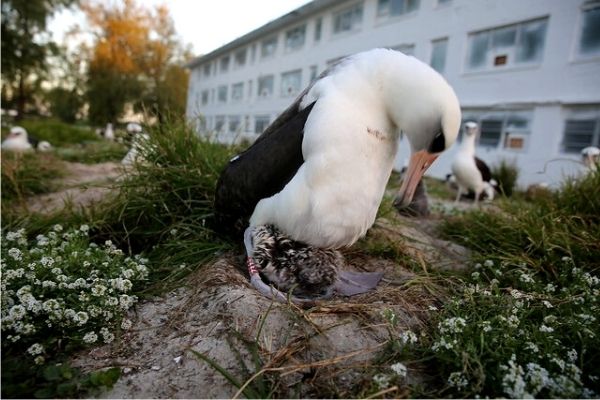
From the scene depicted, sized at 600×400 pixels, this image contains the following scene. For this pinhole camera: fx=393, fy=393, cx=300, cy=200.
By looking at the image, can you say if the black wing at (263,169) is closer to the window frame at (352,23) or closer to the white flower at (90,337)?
the white flower at (90,337)

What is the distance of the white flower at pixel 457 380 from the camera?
1.33m

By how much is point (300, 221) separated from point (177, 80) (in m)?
25.1

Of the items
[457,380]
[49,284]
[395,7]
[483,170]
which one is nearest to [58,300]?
[49,284]

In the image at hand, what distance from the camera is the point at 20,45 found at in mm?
18234

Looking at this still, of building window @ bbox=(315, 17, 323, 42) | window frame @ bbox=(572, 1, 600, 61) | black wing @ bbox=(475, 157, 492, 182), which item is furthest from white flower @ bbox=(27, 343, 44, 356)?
building window @ bbox=(315, 17, 323, 42)

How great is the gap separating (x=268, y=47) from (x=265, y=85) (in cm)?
213

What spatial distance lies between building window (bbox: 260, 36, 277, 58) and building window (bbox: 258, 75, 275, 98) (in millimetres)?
1241

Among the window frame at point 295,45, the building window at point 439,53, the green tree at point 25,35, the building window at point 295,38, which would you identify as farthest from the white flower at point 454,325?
the green tree at point 25,35

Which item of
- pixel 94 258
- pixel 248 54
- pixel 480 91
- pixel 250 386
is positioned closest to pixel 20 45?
pixel 248 54

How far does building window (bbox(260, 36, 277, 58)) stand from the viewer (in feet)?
69.9

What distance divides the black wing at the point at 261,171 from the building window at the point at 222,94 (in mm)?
24498

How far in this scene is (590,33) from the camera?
9.18 m

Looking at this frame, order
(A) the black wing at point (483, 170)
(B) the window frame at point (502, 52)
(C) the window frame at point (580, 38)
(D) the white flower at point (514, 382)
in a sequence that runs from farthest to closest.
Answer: (B) the window frame at point (502, 52) < (C) the window frame at point (580, 38) < (A) the black wing at point (483, 170) < (D) the white flower at point (514, 382)

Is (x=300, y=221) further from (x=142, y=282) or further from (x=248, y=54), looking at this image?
(x=248, y=54)
